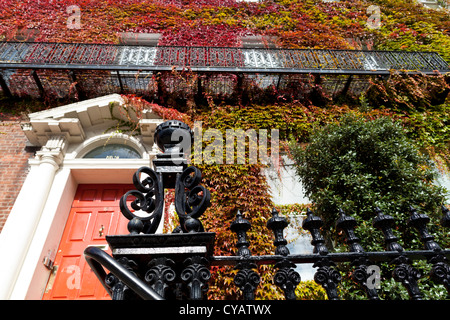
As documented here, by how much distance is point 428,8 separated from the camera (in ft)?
44.5

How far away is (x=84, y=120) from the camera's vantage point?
7477mm

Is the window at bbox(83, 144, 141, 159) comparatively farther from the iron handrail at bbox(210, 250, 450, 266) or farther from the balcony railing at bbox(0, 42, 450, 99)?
the iron handrail at bbox(210, 250, 450, 266)

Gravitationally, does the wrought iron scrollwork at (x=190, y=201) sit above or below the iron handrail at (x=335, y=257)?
above

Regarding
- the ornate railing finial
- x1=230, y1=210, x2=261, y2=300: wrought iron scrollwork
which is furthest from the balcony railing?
x1=230, y1=210, x2=261, y2=300: wrought iron scrollwork

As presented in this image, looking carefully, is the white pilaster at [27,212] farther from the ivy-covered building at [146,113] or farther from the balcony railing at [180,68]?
the balcony railing at [180,68]

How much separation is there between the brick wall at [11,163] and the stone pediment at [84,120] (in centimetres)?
37

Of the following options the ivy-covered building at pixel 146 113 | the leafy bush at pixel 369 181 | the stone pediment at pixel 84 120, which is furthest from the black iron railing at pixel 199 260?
the stone pediment at pixel 84 120

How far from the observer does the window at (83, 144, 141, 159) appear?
24.0 ft

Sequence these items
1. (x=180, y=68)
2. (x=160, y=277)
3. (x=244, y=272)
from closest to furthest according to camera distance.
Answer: (x=160, y=277)
(x=244, y=272)
(x=180, y=68)

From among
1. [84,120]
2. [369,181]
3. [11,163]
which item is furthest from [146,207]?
[11,163]

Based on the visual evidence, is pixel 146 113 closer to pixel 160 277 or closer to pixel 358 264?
pixel 160 277

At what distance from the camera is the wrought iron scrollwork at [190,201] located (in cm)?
227

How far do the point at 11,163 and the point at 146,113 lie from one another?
3.19m
